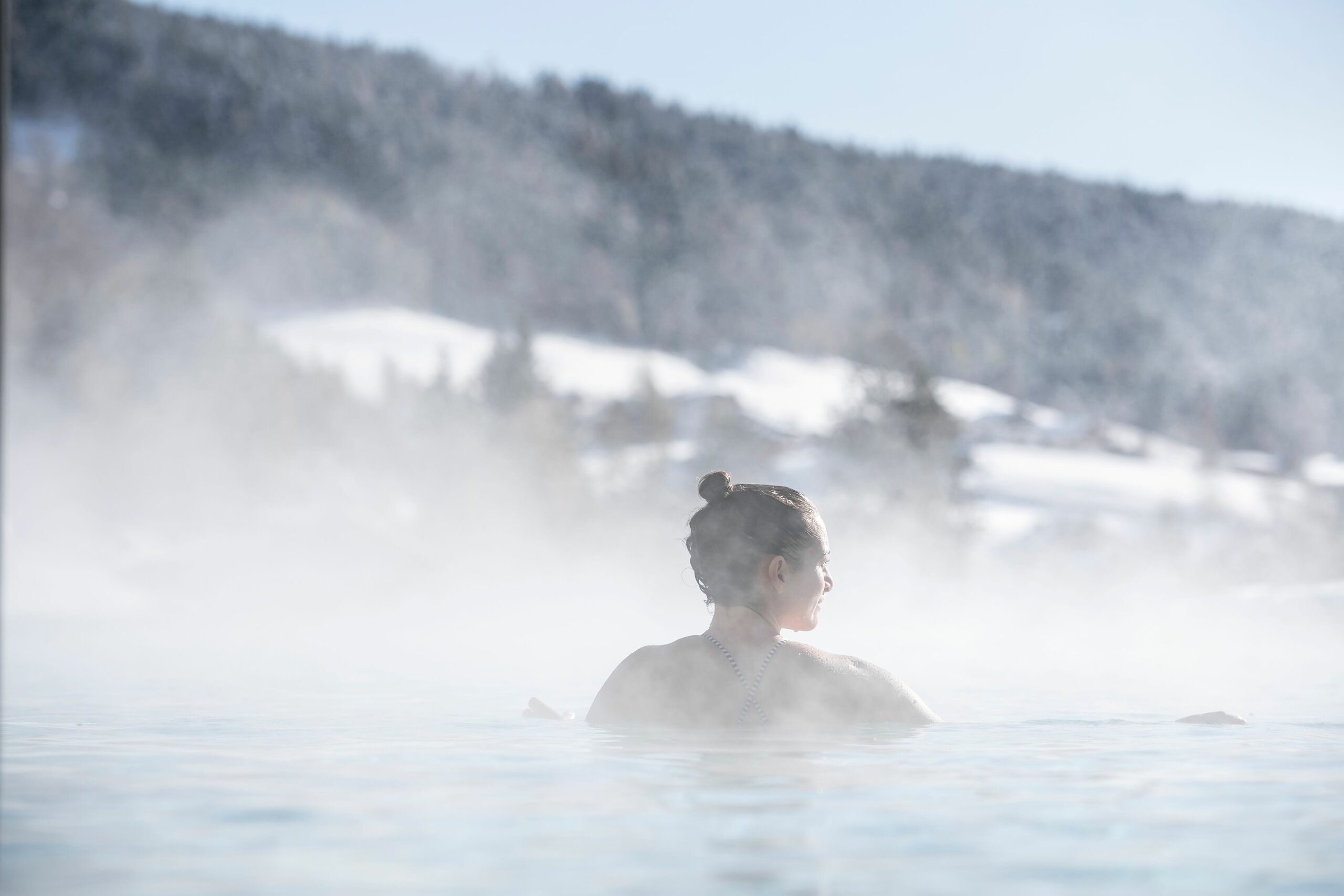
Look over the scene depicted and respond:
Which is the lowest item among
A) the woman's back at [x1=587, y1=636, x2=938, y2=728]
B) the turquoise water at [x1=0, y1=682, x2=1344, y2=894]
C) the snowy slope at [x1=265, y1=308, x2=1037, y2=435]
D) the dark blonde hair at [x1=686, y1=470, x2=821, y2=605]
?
the turquoise water at [x1=0, y1=682, x2=1344, y2=894]

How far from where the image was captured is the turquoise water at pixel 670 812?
227 cm

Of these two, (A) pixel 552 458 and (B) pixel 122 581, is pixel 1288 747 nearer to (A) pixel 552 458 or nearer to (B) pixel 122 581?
(B) pixel 122 581

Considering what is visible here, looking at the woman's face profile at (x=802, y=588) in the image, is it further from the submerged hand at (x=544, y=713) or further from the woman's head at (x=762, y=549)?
the submerged hand at (x=544, y=713)

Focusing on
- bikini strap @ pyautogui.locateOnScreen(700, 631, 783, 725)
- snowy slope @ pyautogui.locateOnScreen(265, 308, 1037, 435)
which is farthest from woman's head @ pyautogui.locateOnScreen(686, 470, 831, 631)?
snowy slope @ pyautogui.locateOnScreen(265, 308, 1037, 435)

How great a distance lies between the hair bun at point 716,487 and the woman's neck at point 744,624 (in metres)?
0.33

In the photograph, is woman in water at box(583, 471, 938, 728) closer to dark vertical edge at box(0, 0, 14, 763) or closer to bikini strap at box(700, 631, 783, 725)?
bikini strap at box(700, 631, 783, 725)

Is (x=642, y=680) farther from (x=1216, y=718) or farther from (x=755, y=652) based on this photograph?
(x=1216, y=718)

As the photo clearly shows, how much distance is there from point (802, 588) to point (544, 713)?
1.38 metres

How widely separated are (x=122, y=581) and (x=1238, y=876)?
2583 cm

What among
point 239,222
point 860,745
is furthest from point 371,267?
point 860,745

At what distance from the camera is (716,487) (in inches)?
151

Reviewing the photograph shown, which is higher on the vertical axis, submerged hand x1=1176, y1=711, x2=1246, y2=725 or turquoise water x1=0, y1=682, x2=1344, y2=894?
submerged hand x1=1176, y1=711, x2=1246, y2=725

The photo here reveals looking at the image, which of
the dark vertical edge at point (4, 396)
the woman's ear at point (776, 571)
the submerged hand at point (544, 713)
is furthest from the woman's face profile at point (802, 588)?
the dark vertical edge at point (4, 396)

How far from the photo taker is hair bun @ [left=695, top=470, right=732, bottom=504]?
3.83 metres
